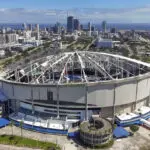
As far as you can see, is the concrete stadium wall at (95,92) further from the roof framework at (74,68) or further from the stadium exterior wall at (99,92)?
the roof framework at (74,68)

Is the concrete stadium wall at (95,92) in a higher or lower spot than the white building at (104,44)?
lower

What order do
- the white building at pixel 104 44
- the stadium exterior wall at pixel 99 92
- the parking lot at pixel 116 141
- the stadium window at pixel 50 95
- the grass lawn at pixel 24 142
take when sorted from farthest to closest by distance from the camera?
the white building at pixel 104 44, the stadium window at pixel 50 95, the stadium exterior wall at pixel 99 92, the parking lot at pixel 116 141, the grass lawn at pixel 24 142

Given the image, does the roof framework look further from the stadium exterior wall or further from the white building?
the white building

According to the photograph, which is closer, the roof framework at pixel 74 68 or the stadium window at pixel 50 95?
the stadium window at pixel 50 95

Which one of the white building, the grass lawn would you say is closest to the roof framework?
the grass lawn

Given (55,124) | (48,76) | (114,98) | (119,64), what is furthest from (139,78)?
(48,76)

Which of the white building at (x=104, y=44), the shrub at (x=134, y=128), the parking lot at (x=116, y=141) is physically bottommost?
the parking lot at (x=116, y=141)

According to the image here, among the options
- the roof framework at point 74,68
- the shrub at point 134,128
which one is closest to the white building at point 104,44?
the roof framework at point 74,68

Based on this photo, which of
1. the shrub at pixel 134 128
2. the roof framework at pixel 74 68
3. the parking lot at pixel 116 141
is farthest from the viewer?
the roof framework at pixel 74 68
